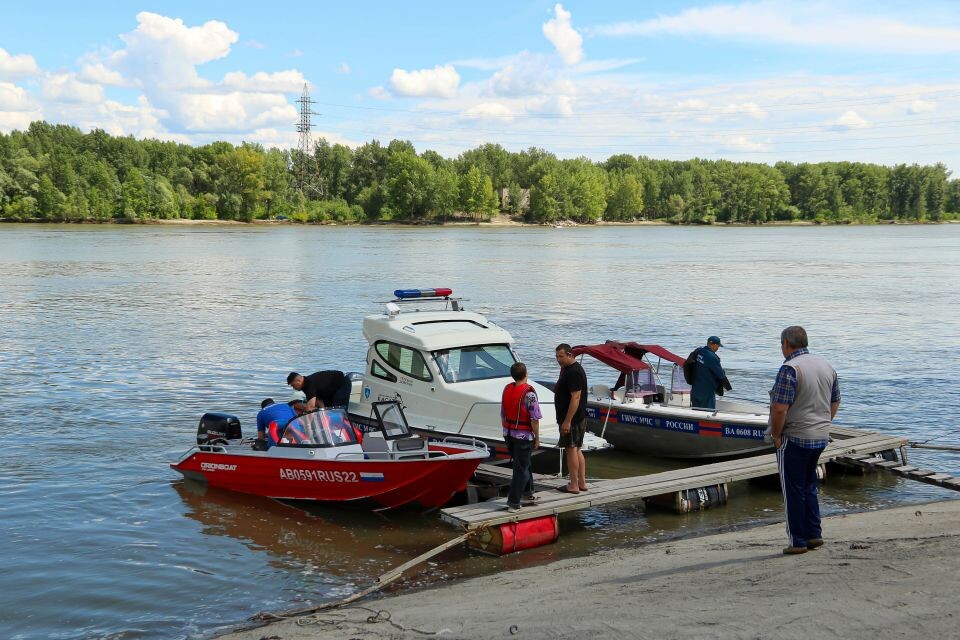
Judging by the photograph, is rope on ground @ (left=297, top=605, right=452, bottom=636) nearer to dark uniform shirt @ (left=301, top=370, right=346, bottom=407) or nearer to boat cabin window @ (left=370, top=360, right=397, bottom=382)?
dark uniform shirt @ (left=301, top=370, right=346, bottom=407)

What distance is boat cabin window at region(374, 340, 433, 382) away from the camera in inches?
655

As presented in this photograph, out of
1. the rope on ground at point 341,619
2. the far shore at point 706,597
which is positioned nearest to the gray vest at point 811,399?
the far shore at point 706,597

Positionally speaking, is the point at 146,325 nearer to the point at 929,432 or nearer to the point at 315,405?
the point at 315,405

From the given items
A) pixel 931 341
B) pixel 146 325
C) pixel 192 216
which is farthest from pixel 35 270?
pixel 192 216

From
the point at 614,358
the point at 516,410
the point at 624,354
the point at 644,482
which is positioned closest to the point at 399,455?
the point at 516,410

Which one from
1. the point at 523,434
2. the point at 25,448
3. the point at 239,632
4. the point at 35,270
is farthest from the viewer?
the point at 35,270

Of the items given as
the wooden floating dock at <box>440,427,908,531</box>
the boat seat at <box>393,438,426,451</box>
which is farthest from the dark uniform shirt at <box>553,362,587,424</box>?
the boat seat at <box>393,438,426,451</box>

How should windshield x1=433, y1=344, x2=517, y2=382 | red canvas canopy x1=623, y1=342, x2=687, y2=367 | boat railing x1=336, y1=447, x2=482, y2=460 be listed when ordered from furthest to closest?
red canvas canopy x1=623, y1=342, x2=687, y2=367 < windshield x1=433, y1=344, x2=517, y2=382 < boat railing x1=336, y1=447, x2=482, y2=460

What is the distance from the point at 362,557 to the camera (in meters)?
12.8

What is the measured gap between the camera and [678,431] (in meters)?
17.1

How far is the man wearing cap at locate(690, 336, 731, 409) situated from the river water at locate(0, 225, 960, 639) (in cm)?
167

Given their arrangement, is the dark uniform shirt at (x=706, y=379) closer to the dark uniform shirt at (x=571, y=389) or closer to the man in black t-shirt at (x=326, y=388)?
the dark uniform shirt at (x=571, y=389)

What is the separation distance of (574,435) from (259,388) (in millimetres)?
14673

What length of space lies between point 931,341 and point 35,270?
185 feet
